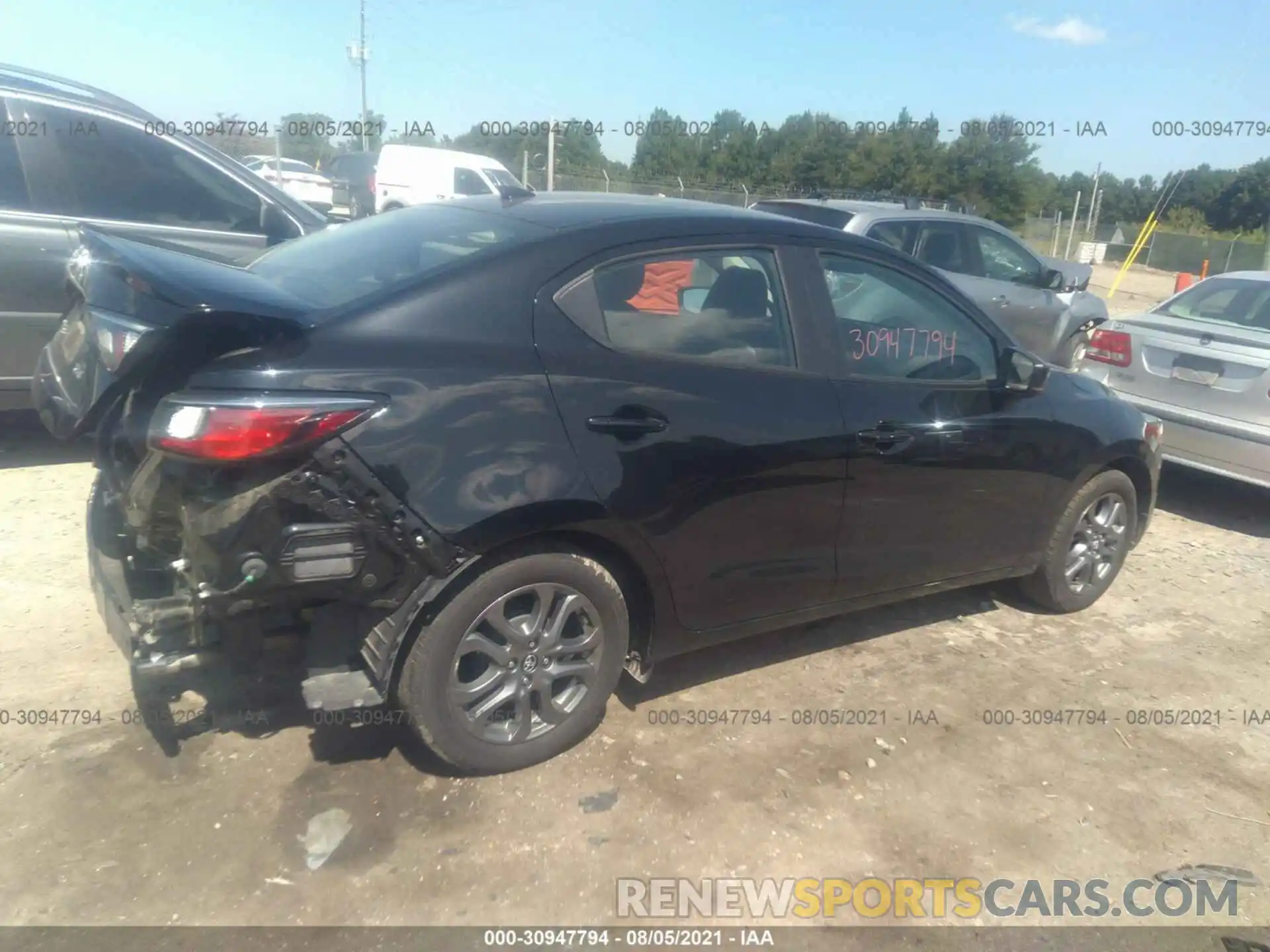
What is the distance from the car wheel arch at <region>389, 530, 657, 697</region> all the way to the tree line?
68.3 feet

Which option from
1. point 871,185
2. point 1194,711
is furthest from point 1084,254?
point 1194,711

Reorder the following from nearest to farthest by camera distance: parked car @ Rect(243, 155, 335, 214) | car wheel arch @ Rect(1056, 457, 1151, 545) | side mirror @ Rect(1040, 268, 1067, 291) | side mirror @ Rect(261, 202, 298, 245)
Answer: car wheel arch @ Rect(1056, 457, 1151, 545) < side mirror @ Rect(261, 202, 298, 245) < side mirror @ Rect(1040, 268, 1067, 291) < parked car @ Rect(243, 155, 335, 214)

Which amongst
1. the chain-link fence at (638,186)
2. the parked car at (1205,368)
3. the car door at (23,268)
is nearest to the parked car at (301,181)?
the chain-link fence at (638,186)

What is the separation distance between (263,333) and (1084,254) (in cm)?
3194

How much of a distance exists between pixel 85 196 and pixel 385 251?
9.95 feet

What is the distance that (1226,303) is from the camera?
6.60m

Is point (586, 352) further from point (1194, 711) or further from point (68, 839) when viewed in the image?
point (1194, 711)

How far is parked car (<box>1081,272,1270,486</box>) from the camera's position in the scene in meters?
5.73

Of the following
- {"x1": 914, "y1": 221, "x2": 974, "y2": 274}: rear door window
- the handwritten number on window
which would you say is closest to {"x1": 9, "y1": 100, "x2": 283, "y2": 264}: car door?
the handwritten number on window

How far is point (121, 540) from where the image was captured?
2.87 m

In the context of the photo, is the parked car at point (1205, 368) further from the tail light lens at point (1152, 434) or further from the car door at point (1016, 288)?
the car door at point (1016, 288)

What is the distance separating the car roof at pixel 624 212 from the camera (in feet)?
10.6

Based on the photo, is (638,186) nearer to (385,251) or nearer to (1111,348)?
(1111,348)

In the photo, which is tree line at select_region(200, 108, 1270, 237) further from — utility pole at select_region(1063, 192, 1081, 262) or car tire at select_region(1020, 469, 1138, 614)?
car tire at select_region(1020, 469, 1138, 614)
